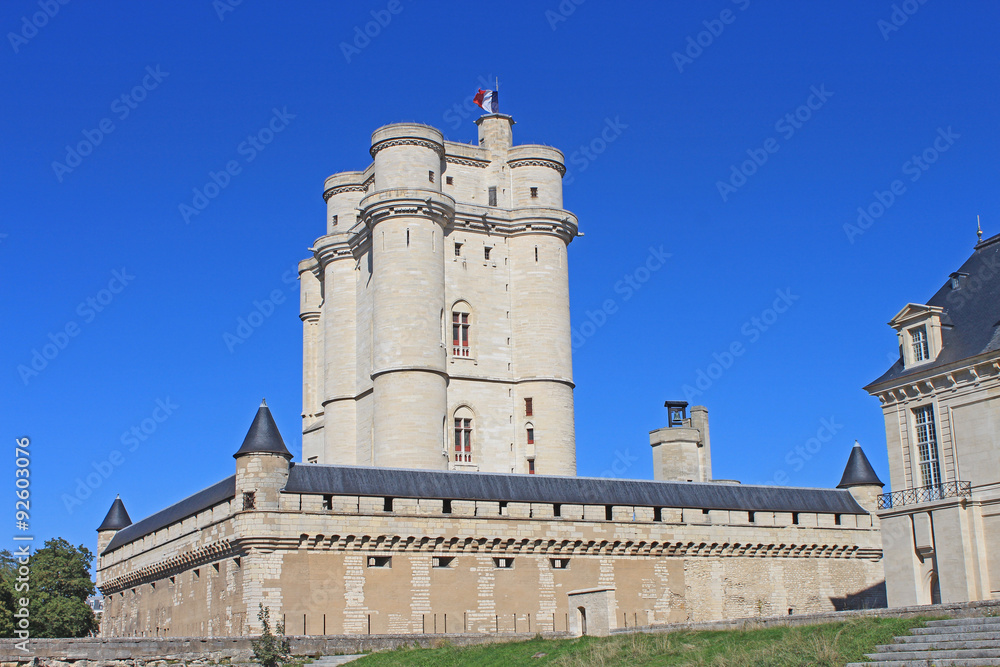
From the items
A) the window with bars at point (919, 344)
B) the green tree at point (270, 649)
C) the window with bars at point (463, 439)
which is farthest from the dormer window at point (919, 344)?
the window with bars at point (463, 439)

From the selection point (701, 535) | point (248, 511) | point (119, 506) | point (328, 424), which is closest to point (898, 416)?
point (701, 535)

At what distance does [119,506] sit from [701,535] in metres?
22.0

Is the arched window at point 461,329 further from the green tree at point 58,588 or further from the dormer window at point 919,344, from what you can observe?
the dormer window at point 919,344

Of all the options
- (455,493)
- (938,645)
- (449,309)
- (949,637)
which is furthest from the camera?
(449,309)

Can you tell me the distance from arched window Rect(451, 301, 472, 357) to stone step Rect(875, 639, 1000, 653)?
87.4 ft

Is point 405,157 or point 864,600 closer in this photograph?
point 864,600

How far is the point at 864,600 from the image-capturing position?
35688 mm

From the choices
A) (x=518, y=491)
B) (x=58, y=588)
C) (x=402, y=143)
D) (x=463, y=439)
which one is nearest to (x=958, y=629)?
(x=518, y=491)

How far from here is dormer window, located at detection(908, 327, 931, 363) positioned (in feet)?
88.0

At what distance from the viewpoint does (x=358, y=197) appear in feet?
153

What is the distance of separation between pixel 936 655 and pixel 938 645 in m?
0.44

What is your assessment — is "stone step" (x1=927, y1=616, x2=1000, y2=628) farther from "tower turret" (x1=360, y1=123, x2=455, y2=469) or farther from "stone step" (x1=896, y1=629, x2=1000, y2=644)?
"tower turret" (x1=360, y1=123, x2=455, y2=469)

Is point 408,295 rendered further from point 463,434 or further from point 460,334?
point 463,434

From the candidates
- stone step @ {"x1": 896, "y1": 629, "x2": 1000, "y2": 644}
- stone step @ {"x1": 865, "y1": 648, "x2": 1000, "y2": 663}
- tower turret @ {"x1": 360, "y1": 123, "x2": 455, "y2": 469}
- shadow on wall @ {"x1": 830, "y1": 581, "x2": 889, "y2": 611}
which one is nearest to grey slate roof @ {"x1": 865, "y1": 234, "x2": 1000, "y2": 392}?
stone step @ {"x1": 896, "y1": 629, "x2": 1000, "y2": 644}
